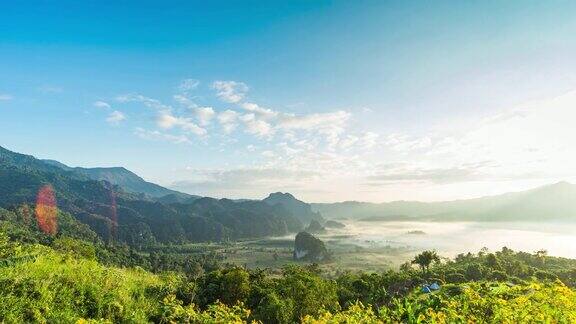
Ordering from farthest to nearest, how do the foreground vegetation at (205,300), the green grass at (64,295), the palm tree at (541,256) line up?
the palm tree at (541,256) < the green grass at (64,295) < the foreground vegetation at (205,300)

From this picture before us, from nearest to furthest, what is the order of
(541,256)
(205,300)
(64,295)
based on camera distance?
(64,295), (205,300), (541,256)

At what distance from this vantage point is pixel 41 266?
13797 mm

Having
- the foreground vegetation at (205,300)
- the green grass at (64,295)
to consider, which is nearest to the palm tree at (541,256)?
the foreground vegetation at (205,300)

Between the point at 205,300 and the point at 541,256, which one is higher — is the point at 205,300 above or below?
Answer: above

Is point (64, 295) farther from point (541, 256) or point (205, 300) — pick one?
point (541, 256)

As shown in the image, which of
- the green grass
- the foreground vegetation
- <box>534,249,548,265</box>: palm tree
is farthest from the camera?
<box>534,249,548,265</box>: palm tree

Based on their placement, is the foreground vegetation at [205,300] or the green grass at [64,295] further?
the green grass at [64,295]

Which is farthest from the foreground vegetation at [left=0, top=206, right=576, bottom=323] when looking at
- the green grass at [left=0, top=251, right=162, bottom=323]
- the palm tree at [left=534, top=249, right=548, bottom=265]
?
the palm tree at [left=534, top=249, right=548, bottom=265]

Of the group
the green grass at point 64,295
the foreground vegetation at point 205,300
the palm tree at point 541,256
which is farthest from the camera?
the palm tree at point 541,256

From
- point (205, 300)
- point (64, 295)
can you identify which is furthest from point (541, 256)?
point (64, 295)

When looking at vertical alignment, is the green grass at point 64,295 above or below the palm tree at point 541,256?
above

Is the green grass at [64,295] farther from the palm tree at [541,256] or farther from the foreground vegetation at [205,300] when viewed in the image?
the palm tree at [541,256]

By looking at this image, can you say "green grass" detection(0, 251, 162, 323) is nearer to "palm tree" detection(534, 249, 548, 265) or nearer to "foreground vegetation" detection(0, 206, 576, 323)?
"foreground vegetation" detection(0, 206, 576, 323)

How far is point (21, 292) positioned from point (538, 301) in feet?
47.5
